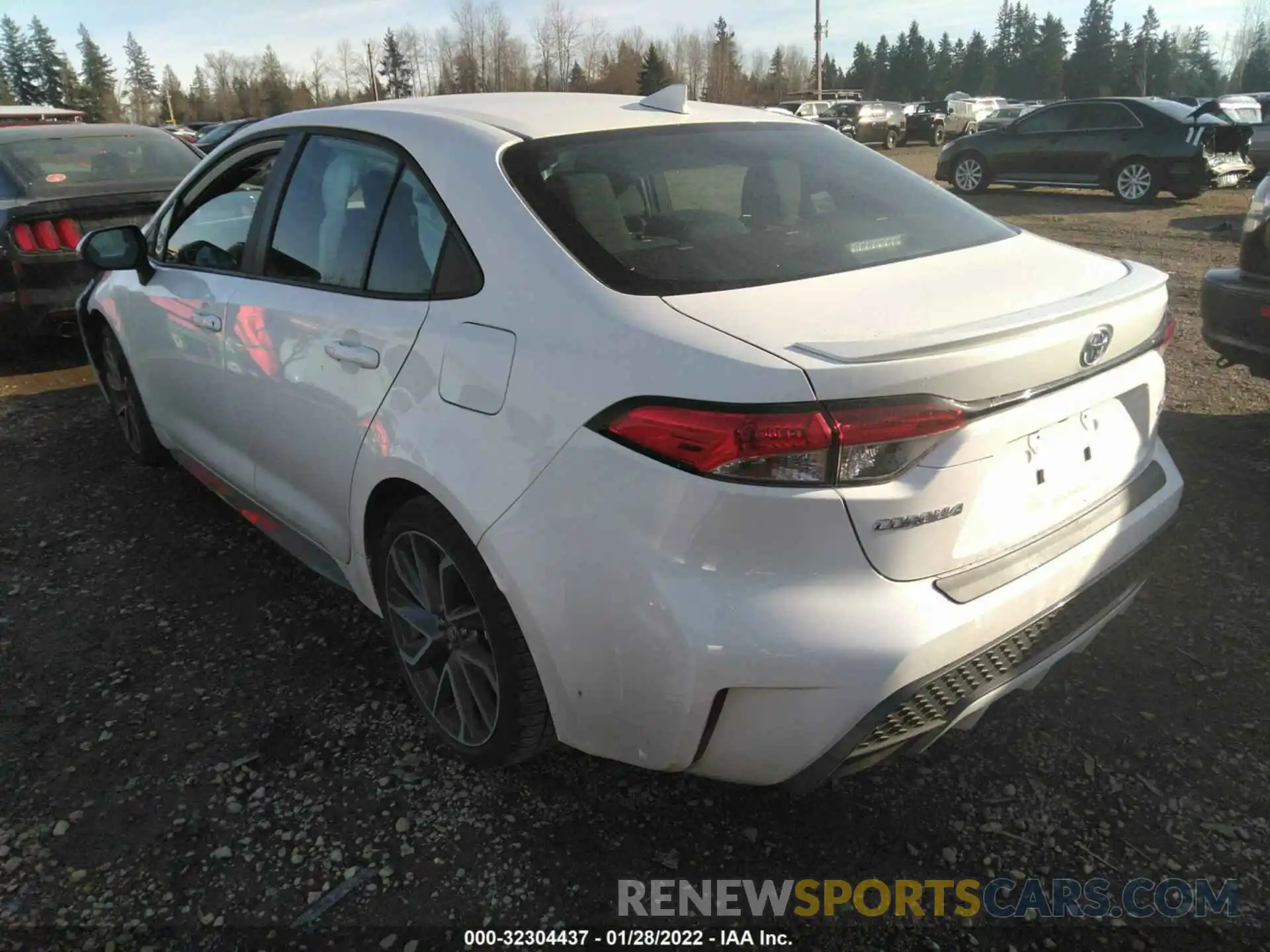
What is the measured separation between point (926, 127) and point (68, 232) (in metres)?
34.1

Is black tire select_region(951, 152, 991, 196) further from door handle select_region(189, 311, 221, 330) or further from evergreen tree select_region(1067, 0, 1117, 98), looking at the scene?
evergreen tree select_region(1067, 0, 1117, 98)

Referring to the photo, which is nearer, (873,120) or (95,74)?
(873,120)

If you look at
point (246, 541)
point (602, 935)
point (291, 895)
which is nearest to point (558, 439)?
point (602, 935)

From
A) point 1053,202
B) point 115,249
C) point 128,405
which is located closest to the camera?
point 115,249

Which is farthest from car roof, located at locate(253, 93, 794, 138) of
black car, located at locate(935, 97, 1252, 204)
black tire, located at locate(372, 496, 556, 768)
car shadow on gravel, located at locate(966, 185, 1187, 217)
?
black car, located at locate(935, 97, 1252, 204)

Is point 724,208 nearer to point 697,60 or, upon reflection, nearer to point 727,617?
point 727,617

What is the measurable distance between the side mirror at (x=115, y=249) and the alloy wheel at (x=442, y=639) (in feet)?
6.80

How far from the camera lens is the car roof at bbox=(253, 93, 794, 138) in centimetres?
250

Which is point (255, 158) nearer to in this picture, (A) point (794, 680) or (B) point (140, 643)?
(B) point (140, 643)

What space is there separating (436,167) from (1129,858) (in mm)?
2327

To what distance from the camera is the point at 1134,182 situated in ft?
43.4

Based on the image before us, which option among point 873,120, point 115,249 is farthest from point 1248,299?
point 873,120

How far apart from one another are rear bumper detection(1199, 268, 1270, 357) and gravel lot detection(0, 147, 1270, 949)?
87 cm

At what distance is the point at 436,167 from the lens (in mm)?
2363
